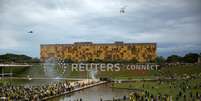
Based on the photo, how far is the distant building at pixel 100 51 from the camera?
10462 centimetres

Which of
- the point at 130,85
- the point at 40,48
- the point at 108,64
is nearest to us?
the point at 130,85

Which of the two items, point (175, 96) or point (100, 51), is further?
point (100, 51)

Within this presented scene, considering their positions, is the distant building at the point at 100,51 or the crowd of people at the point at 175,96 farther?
the distant building at the point at 100,51

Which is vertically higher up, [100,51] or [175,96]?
[100,51]

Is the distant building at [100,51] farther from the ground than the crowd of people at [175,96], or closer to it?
farther from the ground

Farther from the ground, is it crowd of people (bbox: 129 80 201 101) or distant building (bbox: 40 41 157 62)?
distant building (bbox: 40 41 157 62)

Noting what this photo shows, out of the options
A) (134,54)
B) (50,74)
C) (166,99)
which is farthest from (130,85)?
(134,54)

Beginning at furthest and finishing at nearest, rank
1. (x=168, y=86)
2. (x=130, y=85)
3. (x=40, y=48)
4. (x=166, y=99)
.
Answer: (x=40, y=48) < (x=130, y=85) < (x=168, y=86) < (x=166, y=99)

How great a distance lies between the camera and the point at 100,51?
10875cm

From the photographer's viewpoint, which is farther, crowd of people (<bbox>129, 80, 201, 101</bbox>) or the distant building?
the distant building

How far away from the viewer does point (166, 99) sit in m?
36.8

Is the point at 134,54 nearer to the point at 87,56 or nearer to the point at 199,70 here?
the point at 87,56

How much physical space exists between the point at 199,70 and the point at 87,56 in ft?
133

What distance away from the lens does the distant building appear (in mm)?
104625
